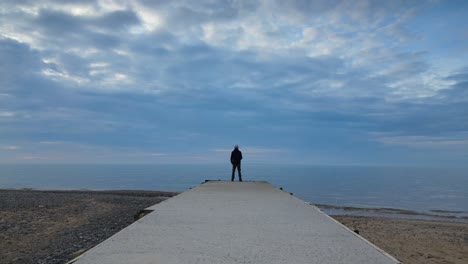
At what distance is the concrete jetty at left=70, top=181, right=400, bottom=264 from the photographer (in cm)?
535

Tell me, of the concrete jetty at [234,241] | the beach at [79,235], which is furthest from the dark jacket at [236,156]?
the concrete jetty at [234,241]

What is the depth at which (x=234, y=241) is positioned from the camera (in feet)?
21.0

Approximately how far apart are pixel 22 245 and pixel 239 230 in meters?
9.04

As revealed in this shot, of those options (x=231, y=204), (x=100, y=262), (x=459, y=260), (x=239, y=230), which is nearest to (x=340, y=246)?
(x=239, y=230)

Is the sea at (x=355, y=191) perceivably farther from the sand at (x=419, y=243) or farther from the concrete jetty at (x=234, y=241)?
the concrete jetty at (x=234, y=241)

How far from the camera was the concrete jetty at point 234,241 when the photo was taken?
17.6 feet

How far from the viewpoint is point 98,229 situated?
1573 cm

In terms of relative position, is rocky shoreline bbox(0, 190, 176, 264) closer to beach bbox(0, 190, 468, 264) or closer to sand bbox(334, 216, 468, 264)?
beach bbox(0, 190, 468, 264)

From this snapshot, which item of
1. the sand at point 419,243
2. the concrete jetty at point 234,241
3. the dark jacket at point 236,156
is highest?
the dark jacket at point 236,156

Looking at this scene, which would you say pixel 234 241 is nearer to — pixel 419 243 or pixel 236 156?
pixel 419 243

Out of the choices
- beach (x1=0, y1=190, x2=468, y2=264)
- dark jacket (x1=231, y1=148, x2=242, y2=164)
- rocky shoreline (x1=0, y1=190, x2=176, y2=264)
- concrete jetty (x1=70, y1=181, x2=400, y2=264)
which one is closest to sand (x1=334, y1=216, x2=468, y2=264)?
beach (x1=0, y1=190, x2=468, y2=264)

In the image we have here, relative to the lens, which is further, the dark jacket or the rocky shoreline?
the dark jacket

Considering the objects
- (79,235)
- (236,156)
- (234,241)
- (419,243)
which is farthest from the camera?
(236,156)

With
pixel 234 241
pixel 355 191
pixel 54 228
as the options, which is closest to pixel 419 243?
pixel 234 241
